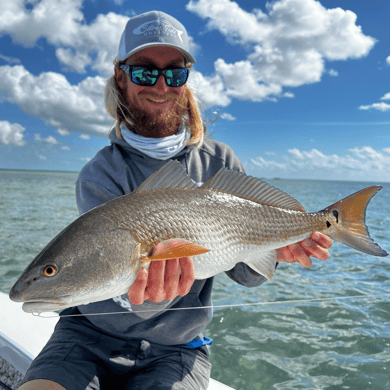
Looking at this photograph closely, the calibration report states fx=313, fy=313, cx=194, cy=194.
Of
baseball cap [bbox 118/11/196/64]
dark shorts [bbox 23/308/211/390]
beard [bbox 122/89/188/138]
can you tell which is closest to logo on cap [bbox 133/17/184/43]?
baseball cap [bbox 118/11/196/64]

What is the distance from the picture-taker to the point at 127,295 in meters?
1.99

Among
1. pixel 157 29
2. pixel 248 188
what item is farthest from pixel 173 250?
pixel 157 29

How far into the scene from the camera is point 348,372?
140 inches

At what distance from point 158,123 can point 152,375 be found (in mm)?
1804

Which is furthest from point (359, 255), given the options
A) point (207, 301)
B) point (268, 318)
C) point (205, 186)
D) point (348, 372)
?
point (205, 186)

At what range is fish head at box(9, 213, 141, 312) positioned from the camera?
1292 mm

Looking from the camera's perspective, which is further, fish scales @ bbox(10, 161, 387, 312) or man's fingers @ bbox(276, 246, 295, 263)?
man's fingers @ bbox(276, 246, 295, 263)

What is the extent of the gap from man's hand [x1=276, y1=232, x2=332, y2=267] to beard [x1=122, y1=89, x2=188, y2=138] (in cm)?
130

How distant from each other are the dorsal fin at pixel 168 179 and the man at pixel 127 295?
0.59 meters

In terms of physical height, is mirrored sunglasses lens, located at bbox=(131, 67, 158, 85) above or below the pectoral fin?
above

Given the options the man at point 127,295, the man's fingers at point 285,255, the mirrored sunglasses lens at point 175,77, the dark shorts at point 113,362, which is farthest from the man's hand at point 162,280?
the mirrored sunglasses lens at point 175,77

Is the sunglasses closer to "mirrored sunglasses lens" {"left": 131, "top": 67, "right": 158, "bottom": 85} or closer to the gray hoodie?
"mirrored sunglasses lens" {"left": 131, "top": 67, "right": 158, "bottom": 85}

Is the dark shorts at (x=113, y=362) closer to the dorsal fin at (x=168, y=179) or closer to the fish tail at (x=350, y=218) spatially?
the dorsal fin at (x=168, y=179)

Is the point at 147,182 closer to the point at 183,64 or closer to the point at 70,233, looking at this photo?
the point at 70,233
